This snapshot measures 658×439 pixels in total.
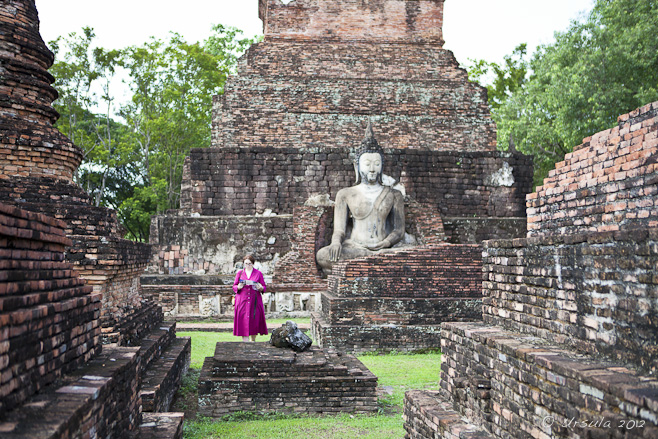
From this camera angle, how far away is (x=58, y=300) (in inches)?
128

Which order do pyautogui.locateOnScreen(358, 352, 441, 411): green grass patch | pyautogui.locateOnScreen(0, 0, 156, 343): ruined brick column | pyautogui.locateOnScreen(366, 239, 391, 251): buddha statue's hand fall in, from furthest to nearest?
pyautogui.locateOnScreen(366, 239, 391, 251): buddha statue's hand
pyautogui.locateOnScreen(358, 352, 441, 411): green grass patch
pyautogui.locateOnScreen(0, 0, 156, 343): ruined brick column

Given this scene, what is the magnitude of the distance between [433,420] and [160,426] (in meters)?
1.89

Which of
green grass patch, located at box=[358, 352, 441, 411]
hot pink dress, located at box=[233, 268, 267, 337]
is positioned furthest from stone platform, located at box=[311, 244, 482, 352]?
hot pink dress, located at box=[233, 268, 267, 337]

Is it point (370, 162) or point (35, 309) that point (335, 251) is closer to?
point (370, 162)

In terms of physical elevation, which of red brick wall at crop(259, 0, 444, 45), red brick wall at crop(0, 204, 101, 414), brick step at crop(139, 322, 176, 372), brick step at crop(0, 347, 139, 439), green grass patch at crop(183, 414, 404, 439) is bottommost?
green grass patch at crop(183, 414, 404, 439)

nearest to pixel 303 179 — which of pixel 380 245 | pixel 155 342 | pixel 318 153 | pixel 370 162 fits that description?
pixel 318 153

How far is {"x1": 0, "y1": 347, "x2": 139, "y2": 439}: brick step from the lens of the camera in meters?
2.37

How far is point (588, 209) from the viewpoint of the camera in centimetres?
442

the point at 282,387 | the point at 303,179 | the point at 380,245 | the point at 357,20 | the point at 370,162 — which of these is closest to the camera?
the point at 282,387

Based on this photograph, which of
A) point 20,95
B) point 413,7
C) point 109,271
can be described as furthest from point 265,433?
point 413,7

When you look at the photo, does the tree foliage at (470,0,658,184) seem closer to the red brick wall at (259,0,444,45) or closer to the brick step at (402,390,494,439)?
the red brick wall at (259,0,444,45)

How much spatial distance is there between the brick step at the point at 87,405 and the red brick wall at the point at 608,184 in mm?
3205

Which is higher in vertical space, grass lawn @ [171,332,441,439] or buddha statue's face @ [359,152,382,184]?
buddha statue's face @ [359,152,382,184]

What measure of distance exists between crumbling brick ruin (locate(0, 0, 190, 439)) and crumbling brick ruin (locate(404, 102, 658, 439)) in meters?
2.05
